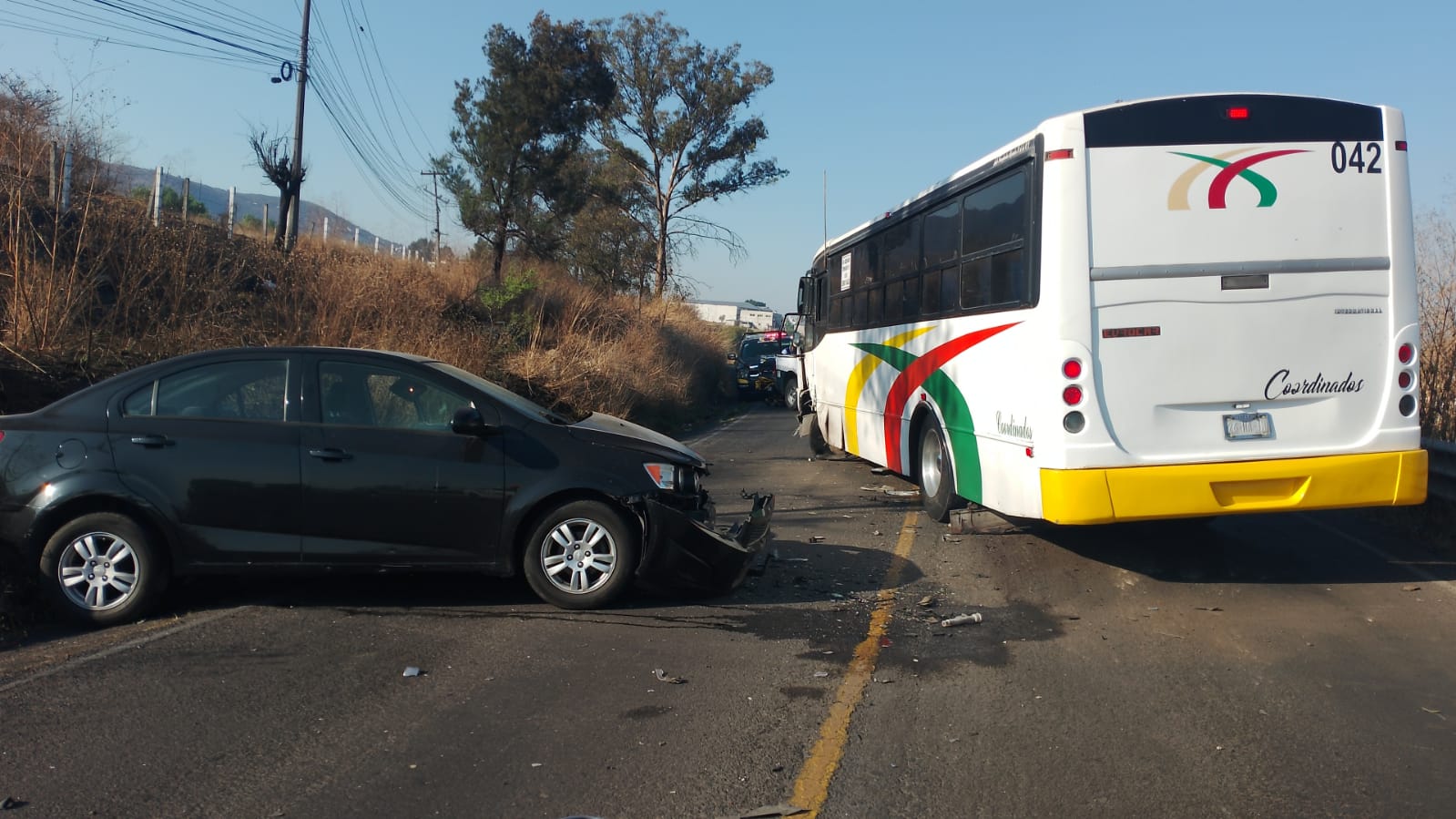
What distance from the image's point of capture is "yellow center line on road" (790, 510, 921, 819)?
4.12 metres

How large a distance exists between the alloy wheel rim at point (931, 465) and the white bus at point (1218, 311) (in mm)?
2602

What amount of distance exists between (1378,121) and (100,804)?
8327 mm

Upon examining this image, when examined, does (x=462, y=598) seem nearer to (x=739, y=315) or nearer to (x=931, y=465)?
(x=931, y=465)

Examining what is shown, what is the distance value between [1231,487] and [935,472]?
11.0 ft

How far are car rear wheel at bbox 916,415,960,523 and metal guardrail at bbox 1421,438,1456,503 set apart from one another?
3.84 metres

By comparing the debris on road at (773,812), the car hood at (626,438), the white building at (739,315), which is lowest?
the debris on road at (773,812)

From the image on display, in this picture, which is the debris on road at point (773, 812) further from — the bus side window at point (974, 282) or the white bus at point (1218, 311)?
the bus side window at point (974, 282)

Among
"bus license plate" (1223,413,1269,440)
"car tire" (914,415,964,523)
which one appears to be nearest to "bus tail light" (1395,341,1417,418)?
"bus license plate" (1223,413,1269,440)

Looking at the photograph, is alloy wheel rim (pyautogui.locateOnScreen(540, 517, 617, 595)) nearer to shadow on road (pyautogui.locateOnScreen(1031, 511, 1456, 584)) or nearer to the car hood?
the car hood

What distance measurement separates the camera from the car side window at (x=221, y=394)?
6590 millimetres

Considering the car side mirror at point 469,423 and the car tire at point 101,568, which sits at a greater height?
the car side mirror at point 469,423

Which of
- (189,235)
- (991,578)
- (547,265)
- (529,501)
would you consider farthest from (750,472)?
(547,265)

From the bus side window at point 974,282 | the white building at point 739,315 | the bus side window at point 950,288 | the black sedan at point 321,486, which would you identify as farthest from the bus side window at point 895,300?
the white building at point 739,315

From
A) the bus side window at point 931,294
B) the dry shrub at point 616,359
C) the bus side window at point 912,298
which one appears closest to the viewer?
the bus side window at point 931,294
